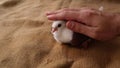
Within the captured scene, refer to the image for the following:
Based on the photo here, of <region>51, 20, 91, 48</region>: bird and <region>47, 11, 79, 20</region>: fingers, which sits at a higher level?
<region>47, 11, 79, 20</region>: fingers

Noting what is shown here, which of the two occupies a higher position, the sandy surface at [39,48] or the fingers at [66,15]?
the fingers at [66,15]

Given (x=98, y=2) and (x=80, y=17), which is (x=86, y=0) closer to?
(x=98, y=2)

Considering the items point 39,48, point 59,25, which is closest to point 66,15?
point 59,25

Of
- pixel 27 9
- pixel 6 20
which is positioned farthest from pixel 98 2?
pixel 6 20

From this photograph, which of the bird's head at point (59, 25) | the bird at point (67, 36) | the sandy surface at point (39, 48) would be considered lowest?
the sandy surface at point (39, 48)

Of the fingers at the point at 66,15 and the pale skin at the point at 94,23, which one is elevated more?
the fingers at the point at 66,15

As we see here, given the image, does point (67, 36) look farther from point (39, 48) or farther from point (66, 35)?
point (39, 48)
